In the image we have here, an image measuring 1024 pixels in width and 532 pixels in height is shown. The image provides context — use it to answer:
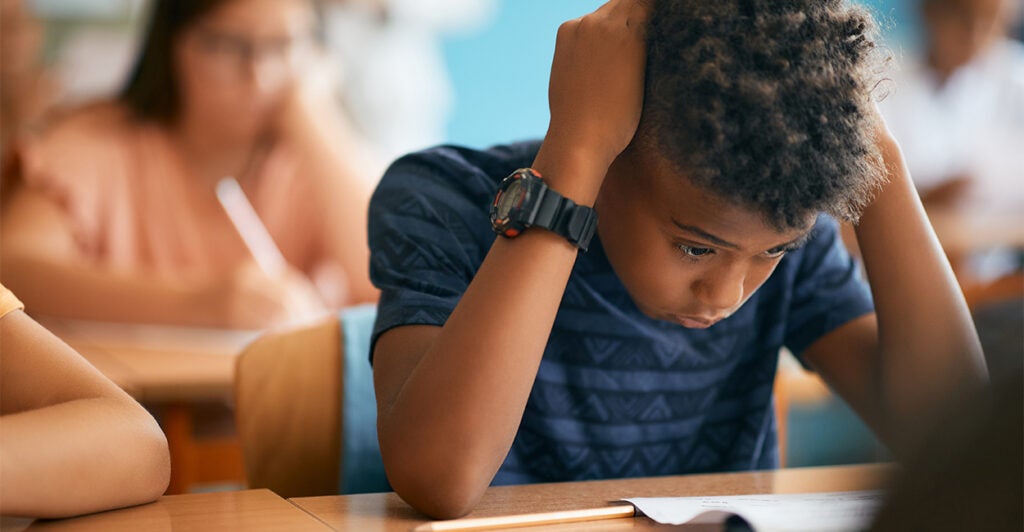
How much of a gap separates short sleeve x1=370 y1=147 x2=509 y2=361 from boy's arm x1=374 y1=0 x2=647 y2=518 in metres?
0.03

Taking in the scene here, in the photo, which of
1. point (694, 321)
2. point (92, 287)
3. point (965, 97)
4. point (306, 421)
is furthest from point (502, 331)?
point (965, 97)

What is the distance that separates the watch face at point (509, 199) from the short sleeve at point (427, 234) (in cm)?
11

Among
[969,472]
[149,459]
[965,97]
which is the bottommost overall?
[965,97]

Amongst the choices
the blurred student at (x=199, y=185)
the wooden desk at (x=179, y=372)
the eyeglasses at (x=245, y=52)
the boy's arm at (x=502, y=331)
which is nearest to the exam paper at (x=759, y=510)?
the boy's arm at (x=502, y=331)

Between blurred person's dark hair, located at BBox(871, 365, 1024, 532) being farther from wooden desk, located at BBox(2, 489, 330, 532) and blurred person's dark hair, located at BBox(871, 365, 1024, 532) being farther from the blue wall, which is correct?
the blue wall

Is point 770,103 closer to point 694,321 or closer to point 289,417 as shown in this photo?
point 694,321

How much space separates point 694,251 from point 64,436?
0.46 m

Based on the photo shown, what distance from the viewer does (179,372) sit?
5.96 feet

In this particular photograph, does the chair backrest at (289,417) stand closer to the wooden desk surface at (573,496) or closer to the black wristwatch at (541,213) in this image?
the wooden desk surface at (573,496)

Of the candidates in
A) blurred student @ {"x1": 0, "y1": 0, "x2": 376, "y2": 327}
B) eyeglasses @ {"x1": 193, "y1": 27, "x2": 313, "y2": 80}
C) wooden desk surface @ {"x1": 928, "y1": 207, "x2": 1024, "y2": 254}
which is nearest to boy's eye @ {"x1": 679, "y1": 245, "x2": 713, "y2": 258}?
blurred student @ {"x1": 0, "y1": 0, "x2": 376, "y2": 327}

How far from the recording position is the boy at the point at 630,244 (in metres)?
0.73

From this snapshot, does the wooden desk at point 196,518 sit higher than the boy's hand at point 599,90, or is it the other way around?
the boy's hand at point 599,90

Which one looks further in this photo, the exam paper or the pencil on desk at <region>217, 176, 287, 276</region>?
the pencil on desk at <region>217, 176, 287, 276</region>

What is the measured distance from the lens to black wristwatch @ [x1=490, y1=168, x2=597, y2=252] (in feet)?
2.48
